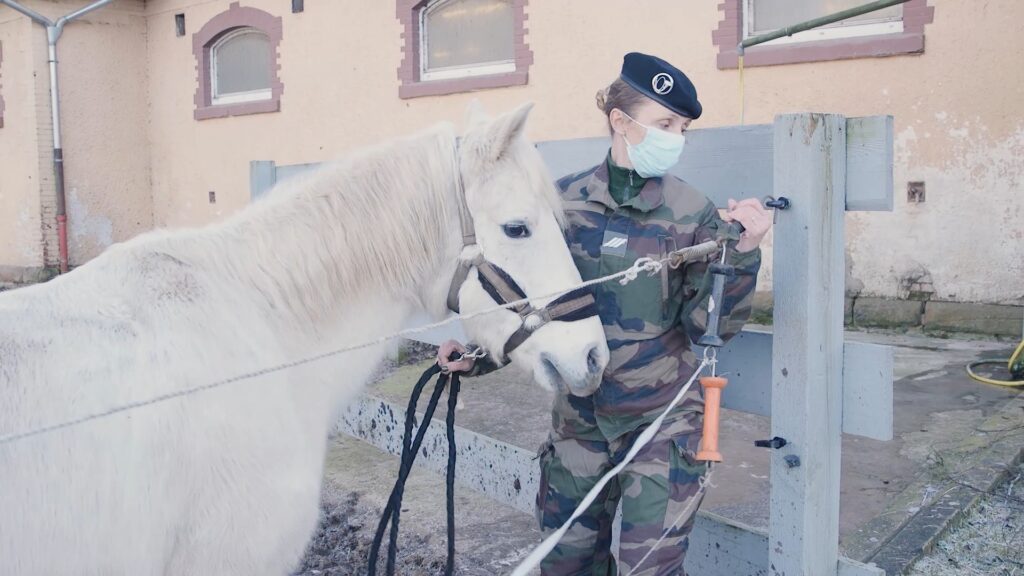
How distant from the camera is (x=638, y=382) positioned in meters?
2.17

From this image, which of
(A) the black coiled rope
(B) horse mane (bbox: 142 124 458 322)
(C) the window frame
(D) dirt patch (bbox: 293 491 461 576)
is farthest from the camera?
(C) the window frame

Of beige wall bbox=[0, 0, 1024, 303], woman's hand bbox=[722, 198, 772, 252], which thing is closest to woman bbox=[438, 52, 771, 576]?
woman's hand bbox=[722, 198, 772, 252]

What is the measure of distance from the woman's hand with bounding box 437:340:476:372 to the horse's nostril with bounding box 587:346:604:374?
1.27ft

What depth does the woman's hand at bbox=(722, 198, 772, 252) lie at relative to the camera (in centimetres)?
208

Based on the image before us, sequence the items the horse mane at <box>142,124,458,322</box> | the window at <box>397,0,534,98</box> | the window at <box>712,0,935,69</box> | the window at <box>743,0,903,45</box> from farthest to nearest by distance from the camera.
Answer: the window at <box>397,0,534,98</box>
the window at <box>743,0,903,45</box>
the window at <box>712,0,935,69</box>
the horse mane at <box>142,124,458,322</box>

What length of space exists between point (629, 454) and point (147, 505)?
1094 millimetres

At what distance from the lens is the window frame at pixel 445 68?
9.70 m

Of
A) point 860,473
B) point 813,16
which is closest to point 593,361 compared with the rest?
point 860,473

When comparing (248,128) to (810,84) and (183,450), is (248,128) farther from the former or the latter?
(183,450)

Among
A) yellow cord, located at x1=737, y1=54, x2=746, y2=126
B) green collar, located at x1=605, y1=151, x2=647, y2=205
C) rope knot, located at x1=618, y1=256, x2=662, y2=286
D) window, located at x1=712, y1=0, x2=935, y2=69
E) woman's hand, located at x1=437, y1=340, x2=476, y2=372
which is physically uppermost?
window, located at x1=712, y1=0, x2=935, y2=69

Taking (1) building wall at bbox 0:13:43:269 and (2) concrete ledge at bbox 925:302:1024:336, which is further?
(1) building wall at bbox 0:13:43:269

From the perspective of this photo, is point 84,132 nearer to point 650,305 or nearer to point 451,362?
point 451,362

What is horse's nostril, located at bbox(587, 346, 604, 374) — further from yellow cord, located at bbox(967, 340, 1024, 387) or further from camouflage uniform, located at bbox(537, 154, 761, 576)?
yellow cord, located at bbox(967, 340, 1024, 387)

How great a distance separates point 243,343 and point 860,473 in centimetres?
326
